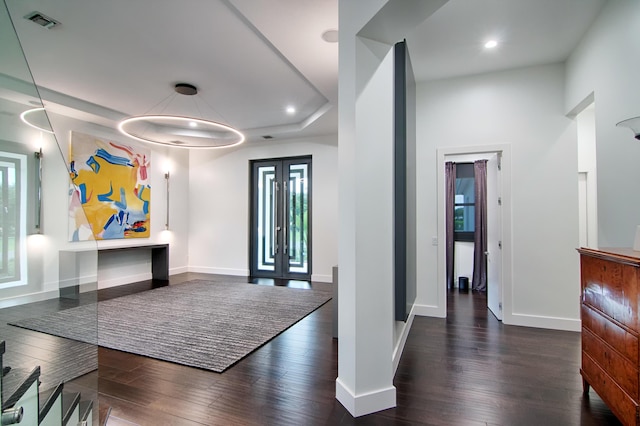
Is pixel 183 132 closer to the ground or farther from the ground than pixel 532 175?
farther from the ground

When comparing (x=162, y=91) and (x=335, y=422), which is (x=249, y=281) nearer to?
(x=162, y=91)

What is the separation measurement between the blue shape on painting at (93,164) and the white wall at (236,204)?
2294mm

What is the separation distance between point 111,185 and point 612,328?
7.29 meters

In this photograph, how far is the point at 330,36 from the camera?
121 inches

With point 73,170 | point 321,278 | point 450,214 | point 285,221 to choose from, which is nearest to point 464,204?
point 450,214

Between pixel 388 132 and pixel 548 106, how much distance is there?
9.55 feet

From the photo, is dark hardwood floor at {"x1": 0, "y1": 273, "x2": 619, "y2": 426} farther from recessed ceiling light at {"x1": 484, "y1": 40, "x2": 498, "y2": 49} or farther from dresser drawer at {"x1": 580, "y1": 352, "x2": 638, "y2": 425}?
recessed ceiling light at {"x1": 484, "y1": 40, "x2": 498, "y2": 49}

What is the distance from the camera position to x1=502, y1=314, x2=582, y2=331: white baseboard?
3639mm

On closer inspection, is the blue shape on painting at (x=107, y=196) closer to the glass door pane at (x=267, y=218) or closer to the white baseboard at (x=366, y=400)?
the glass door pane at (x=267, y=218)

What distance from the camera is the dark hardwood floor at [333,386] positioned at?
2.00 meters

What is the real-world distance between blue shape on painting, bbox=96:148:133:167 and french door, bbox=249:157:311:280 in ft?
8.69

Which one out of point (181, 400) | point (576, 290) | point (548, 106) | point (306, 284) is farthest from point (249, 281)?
point (548, 106)

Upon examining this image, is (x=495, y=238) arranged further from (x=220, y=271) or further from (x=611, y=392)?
(x=220, y=271)

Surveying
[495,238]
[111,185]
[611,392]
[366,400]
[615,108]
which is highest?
[615,108]
